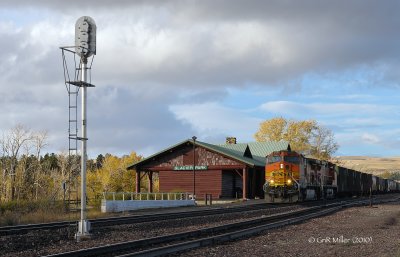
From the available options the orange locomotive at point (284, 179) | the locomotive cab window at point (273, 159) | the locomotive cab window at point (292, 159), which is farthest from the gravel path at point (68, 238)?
the locomotive cab window at point (273, 159)

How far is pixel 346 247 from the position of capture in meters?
13.9

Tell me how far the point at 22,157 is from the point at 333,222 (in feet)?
156

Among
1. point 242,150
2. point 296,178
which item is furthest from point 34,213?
point 242,150

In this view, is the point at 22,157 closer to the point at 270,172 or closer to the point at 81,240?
the point at 270,172

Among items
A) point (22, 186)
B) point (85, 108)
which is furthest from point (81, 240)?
point (22, 186)

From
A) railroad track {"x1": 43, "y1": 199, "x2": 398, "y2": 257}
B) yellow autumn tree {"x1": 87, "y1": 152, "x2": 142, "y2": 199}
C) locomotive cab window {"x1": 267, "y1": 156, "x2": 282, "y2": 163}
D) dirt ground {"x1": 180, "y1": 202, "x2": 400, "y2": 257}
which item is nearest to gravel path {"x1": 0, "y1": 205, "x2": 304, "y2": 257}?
railroad track {"x1": 43, "y1": 199, "x2": 398, "y2": 257}

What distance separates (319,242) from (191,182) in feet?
127

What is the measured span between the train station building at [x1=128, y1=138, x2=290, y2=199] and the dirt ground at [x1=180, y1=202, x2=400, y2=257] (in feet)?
98.8

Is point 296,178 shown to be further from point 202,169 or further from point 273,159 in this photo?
point 202,169

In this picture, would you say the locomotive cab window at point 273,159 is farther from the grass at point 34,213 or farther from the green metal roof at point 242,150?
the grass at point 34,213

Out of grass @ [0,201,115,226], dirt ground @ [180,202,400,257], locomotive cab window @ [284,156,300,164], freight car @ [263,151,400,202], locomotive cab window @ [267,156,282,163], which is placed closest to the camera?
dirt ground @ [180,202,400,257]

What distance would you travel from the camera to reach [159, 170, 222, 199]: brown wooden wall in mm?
52125

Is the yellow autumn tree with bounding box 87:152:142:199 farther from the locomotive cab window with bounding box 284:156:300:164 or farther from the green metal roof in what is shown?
the locomotive cab window with bounding box 284:156:300:164

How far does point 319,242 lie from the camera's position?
14.9 m
